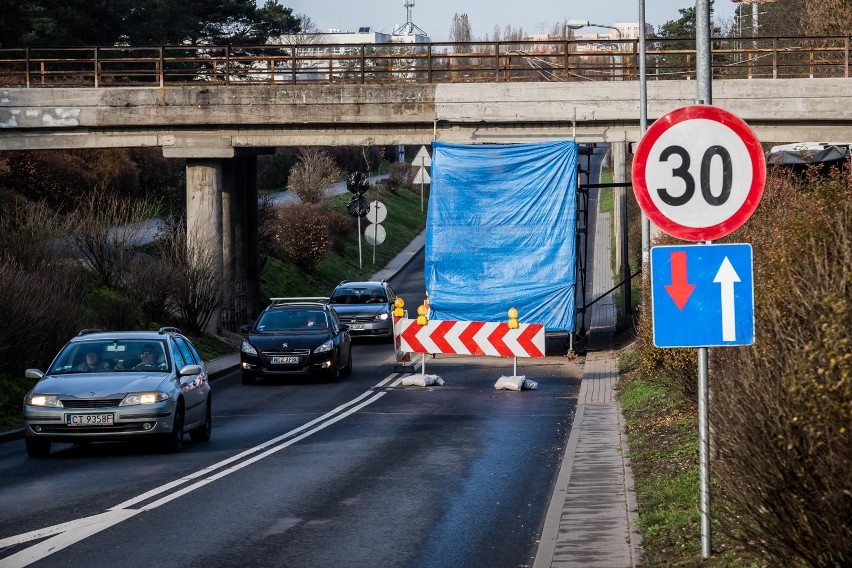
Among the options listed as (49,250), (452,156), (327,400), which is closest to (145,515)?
(327,400)

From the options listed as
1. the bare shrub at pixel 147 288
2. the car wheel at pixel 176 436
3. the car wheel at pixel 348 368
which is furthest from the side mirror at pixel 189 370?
the bare shrub at pixel 147 288

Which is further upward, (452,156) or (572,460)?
(452,156)

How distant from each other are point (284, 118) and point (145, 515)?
80.2ft

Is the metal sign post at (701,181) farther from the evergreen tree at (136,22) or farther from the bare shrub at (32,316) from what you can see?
the evergreen tree at (136,22)

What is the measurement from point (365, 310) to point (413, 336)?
10768mm

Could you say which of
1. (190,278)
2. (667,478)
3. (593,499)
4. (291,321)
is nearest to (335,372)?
(291,321)

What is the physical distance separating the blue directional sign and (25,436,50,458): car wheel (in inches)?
396

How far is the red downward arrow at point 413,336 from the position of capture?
26.7 metres

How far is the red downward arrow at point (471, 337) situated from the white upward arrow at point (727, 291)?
18340 millimetres

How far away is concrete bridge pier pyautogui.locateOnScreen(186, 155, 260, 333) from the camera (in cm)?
3547

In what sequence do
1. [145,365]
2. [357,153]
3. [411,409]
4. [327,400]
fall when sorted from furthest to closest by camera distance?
[357,153], [327,400], [411,409], [145,365]

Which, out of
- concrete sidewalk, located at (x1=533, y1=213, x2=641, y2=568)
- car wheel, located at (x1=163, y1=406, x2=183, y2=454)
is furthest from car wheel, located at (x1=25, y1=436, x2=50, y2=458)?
concrete sidewalk, located at (x1=533, y1=213, x2=641, y2=568)

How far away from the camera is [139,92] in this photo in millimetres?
35188

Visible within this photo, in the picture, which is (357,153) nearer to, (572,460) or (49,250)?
(49,250)
